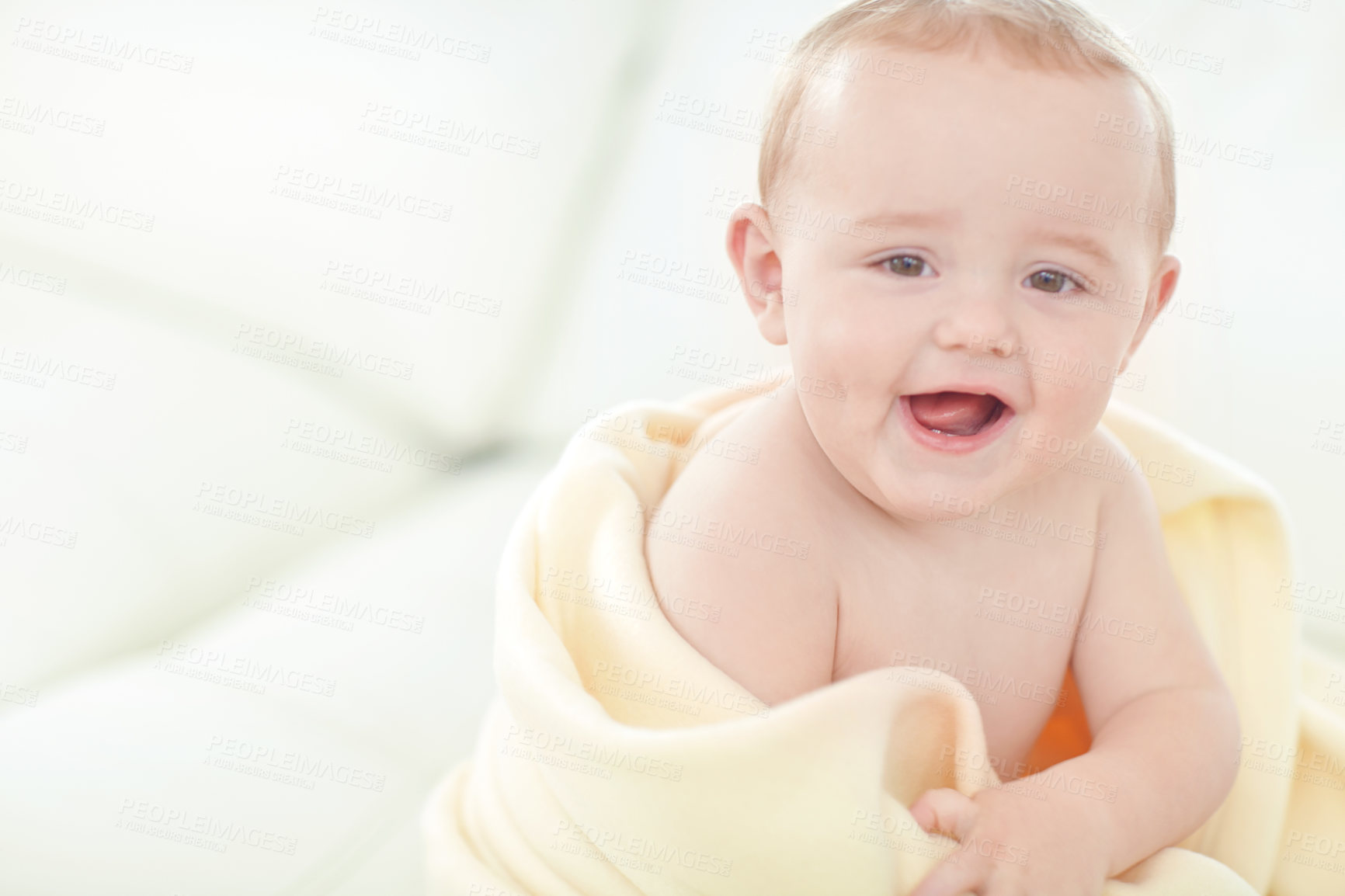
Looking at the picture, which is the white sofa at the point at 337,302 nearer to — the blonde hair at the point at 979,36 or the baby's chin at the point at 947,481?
the baby's chin at the point at 947,481

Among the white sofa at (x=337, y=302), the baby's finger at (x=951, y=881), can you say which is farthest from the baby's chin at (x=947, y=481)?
the white sofa at (x=337, y=302)

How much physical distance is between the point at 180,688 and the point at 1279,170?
148cm

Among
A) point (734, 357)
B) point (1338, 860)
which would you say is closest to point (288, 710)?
point (734, 357)

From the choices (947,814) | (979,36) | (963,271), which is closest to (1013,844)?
(947,814)

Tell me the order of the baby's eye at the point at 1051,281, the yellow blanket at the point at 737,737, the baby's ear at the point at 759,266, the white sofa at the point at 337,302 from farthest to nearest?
the white sofa at the point at 337,302 < the baby's ear at the point at 759,266 < the baby's eye at the point at 1051,281 < the yellow blanket at the point at 737,737

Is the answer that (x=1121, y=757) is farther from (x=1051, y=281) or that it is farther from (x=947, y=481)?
(x=1051, y=281)

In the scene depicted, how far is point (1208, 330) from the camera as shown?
1528 millimetres

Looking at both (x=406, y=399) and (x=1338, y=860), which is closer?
(x=1338, y=860)

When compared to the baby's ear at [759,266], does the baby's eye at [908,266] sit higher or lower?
higher

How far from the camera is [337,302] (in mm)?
1648

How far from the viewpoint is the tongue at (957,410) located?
87cm

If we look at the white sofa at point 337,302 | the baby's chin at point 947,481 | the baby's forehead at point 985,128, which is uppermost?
the baby's forehead at point 985,128

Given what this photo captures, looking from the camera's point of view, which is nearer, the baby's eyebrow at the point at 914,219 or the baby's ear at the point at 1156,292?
the baby's eyebrow at the point at 914,219

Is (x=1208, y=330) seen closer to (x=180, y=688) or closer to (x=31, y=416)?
(x=180, y=688)
